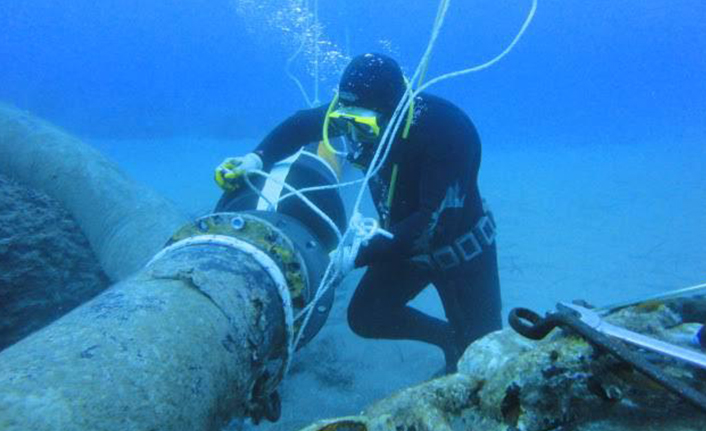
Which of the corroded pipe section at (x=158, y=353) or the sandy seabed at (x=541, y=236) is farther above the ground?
the corroded pipe section at (x=158, y=353)

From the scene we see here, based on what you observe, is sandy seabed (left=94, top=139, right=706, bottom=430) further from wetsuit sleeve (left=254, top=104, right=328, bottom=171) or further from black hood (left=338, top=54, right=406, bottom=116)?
black hood (left=338, top=54, right=406, bottom=116)

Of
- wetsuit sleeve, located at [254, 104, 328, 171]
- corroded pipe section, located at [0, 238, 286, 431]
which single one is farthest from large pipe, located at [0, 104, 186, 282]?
corroded pipe section, located at [0, 238, 286, 431]

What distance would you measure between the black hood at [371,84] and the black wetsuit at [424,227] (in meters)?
0.30

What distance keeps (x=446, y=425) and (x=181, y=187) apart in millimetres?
11512

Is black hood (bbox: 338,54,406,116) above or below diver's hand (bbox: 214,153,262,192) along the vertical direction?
above

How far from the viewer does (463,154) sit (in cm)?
306

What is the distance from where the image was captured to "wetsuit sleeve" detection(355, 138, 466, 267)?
276cm

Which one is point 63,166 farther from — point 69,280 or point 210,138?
point 210,138

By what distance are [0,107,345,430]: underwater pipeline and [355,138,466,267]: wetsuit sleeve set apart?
0.29m

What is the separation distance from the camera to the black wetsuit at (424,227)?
2.91 meters

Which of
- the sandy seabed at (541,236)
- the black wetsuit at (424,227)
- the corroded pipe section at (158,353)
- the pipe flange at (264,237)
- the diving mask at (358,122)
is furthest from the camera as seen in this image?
the sandy seabed at (541,236)

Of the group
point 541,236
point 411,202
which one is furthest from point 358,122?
point 541,236

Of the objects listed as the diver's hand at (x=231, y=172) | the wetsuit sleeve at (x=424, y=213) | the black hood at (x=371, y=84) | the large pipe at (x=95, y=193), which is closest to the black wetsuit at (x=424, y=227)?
the wetsuit sleeve at (x=424, y=213)

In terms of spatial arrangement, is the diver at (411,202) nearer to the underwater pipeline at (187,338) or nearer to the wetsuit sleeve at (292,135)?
the wetsuit sleeve at (292,135)
